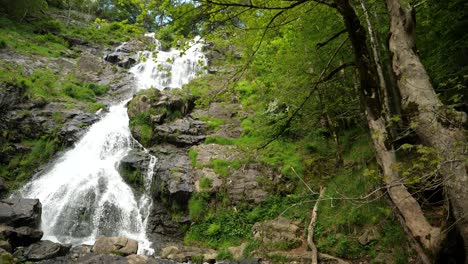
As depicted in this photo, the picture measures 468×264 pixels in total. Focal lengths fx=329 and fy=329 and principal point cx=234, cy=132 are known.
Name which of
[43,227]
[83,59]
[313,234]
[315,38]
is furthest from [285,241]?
[83,59]

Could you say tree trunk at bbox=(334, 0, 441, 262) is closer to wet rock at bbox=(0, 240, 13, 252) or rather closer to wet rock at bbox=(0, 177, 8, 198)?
wet rock at bbox=(0, 240, 13, 252)

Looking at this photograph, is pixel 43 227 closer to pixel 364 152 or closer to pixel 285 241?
pixel 285 241

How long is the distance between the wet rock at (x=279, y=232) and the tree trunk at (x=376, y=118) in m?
6.67

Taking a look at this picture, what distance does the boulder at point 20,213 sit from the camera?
35.3 feet

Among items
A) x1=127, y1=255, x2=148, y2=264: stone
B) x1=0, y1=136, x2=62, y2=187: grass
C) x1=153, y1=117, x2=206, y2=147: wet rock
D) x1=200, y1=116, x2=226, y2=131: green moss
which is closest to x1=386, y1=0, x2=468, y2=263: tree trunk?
x1=127, y1=255, x2=148, y2=264: stone

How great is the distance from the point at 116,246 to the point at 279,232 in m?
5.16

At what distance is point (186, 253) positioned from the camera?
429 inches

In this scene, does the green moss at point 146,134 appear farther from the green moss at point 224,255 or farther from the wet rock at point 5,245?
the green moss at point 224,255

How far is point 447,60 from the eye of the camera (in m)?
7.59

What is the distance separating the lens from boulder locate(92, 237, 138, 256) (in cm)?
1017

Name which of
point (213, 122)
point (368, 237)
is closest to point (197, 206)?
point (368, 237)

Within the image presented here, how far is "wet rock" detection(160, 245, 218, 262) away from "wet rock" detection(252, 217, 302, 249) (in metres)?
1.62

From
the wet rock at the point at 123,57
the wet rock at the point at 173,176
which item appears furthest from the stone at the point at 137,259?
the wet rock at the point at 123,57

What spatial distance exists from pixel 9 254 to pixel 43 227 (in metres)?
3.74
